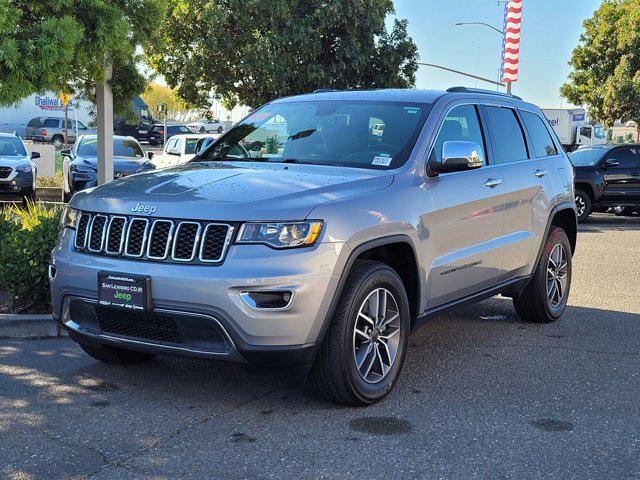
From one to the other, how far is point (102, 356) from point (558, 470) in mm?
3011

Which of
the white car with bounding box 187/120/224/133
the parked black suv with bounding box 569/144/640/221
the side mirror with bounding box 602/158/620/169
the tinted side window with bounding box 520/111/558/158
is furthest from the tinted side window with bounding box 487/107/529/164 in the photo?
the white car with bounding box 187/120/224/133

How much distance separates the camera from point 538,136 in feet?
23.6

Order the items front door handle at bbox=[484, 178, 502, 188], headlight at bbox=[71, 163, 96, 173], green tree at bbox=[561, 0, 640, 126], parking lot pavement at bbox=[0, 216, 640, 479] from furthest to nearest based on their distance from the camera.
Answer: green tree at bbox=[561, 0, 640, 126]
headlight at bbox=[71, 163, 96, 173]
front door handle at bbox=[484, 178, 502, 188]
parking lot pavement at bbox=[0, 216, 640, 479]

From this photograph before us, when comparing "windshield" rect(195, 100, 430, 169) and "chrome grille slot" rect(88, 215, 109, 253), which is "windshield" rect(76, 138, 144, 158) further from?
"chrome grille slot" rect(88, 215, 109, 253)

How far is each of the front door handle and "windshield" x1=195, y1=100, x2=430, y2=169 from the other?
730 millimetres

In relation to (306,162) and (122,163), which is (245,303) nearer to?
(306,162)

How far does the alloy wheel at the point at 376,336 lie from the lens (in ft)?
15.8

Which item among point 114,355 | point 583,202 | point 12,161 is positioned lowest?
point 583,202

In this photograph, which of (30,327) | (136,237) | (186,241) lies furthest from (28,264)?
(186,241)

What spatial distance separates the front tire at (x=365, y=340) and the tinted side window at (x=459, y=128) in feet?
3.38

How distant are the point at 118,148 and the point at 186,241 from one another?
16292mm

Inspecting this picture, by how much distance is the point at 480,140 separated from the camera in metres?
6.21

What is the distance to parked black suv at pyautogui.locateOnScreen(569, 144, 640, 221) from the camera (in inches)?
696

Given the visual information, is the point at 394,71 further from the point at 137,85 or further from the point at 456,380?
the point at 456,380
